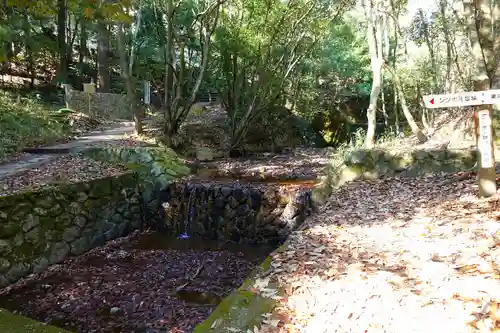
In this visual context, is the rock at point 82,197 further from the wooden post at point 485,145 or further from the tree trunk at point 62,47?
the tree trunk at point 62,47

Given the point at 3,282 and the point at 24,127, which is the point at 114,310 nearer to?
the point at 3,282

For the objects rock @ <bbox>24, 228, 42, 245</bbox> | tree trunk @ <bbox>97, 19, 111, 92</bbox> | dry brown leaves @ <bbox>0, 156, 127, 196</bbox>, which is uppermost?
tree trunk @ <bbox>97, 19, 111, 92</bbox>

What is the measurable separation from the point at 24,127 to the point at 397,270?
10983 mm

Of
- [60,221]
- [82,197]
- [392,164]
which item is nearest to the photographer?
[60,221]

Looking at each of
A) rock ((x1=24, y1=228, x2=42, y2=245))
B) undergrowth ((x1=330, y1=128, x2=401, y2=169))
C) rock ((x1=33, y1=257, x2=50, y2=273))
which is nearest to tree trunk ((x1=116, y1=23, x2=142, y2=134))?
undergrowth ((x1=330, y1=128, x2=401, y2=169))

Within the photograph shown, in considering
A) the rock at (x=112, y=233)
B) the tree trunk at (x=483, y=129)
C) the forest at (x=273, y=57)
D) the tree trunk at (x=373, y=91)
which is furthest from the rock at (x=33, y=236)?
the tree trunk at (x=373, y=91)

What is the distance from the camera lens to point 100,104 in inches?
693

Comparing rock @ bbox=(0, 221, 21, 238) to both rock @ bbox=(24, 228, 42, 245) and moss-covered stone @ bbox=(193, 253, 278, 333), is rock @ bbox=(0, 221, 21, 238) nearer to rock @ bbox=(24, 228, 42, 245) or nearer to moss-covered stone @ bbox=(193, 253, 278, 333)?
rock @ bbox=(24, 228, 42, 245)

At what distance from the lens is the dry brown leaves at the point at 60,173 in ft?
22.6

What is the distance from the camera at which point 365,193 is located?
6.77 m

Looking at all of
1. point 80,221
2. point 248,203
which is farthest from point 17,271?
point 248,203

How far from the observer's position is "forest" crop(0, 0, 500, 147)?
10422 mm

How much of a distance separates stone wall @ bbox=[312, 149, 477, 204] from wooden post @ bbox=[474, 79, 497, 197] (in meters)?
2.25

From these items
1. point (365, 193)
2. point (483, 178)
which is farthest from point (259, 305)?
point (365, 193)
